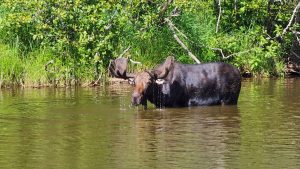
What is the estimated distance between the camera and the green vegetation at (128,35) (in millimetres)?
19672

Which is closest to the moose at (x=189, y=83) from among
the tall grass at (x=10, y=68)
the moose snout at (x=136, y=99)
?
the moose snout at (x=136, y=99)

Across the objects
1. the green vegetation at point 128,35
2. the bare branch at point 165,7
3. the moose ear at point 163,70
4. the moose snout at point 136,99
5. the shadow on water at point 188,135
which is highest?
the bare branch at point 165,7

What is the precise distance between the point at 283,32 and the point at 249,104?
4987 mm

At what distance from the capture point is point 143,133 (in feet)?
40.9

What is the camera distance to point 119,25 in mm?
19891

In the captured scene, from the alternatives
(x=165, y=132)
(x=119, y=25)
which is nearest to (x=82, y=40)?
(x=119, y=25)

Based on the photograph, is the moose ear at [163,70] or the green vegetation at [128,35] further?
the green vegetation at [128,35]

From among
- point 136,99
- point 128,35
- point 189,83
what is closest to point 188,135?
point 136,99

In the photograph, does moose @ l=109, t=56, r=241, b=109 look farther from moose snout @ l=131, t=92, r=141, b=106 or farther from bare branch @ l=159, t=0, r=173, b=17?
bare branch @ l=159, t=0, r=173, b=17

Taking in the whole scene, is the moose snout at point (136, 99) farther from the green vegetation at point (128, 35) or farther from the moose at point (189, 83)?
the green vegetation at point (128, 35)

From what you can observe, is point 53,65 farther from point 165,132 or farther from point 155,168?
point 155,168

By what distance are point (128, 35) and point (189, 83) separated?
544 centimetres

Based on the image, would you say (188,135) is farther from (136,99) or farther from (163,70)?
(163,70)

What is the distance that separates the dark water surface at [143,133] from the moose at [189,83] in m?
0.43
